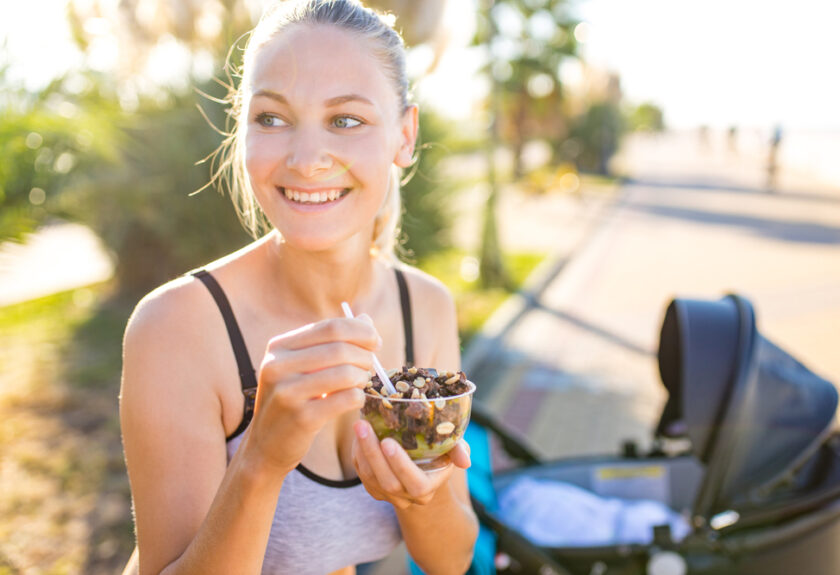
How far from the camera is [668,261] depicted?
1278 centimetres

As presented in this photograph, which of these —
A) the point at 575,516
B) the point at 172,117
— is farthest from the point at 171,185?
the point at 575,516

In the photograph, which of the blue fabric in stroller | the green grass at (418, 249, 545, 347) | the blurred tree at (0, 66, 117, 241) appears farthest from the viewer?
the green grass at (418, 249, 545, 347)

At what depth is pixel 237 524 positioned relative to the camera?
50.4 inches

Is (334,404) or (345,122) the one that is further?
(345,122)

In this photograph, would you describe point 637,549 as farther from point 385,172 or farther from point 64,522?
point 64,522

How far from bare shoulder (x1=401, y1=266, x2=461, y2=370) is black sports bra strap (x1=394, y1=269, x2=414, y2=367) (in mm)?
13

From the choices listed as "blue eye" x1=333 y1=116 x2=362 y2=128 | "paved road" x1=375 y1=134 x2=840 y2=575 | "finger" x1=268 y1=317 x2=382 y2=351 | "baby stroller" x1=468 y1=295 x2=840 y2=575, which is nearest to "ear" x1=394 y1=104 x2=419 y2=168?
"blue eye" x1=333 y1=116 x2=362 y2=128

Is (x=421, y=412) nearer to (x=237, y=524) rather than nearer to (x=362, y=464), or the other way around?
(x=362, y=464)

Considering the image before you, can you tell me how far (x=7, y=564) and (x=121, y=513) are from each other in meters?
0.63

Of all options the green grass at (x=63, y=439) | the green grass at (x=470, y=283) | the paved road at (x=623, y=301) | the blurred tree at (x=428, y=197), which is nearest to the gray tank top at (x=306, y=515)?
the paved road at (x=623, y=301)

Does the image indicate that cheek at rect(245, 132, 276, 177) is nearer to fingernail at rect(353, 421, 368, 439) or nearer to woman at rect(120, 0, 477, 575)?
woman at rect(120, 0, 477, 575)

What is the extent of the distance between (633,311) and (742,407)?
674cm

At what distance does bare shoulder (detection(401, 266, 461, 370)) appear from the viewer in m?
2.02

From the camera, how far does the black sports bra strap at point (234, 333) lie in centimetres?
163
